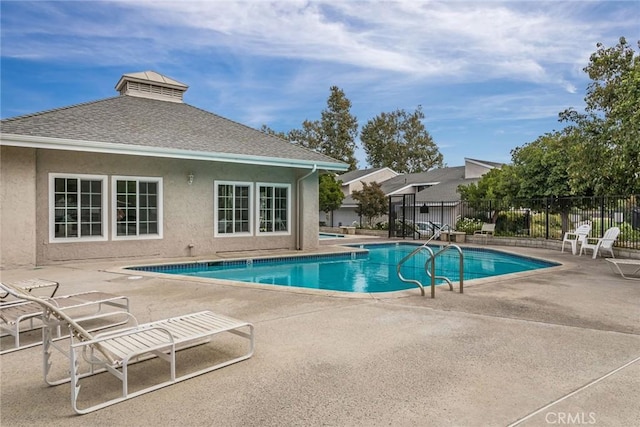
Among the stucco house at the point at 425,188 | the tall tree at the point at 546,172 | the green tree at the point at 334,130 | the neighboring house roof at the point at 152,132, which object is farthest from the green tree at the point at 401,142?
the neighboring house roof at the point at 152,132

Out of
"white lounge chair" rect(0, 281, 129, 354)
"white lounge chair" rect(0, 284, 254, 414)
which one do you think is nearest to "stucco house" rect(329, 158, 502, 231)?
"white lounge chair" rect(0, 281, 129, 354)

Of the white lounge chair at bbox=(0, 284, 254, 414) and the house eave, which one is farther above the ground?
the house eave

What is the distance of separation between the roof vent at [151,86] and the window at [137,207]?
570 centimetres

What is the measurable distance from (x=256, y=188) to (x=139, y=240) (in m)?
4.22

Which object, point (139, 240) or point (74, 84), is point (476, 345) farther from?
point (74, 84)

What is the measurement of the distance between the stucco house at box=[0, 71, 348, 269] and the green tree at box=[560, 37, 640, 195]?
8.48m

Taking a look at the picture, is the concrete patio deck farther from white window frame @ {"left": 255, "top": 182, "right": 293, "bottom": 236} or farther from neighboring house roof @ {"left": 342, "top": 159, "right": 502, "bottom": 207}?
neighboring house roof @ {"left": 342, "top": 159, "right": 502, "bottom": 207}

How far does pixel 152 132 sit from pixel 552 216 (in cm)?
1995

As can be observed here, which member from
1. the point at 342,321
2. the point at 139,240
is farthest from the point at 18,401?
the point at 139,240

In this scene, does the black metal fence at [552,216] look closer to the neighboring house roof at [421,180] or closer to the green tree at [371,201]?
the green tree at [371,201]

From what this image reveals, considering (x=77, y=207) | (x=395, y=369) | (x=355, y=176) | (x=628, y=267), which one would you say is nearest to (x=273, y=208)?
(x=77, y=207)

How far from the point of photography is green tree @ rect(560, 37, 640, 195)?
1073 centimetres

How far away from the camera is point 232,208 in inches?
554

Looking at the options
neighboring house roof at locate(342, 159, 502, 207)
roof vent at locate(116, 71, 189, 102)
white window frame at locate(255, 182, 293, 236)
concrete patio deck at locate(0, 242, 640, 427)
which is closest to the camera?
concrete patio deck at locate(0, 242, 640, 427)
